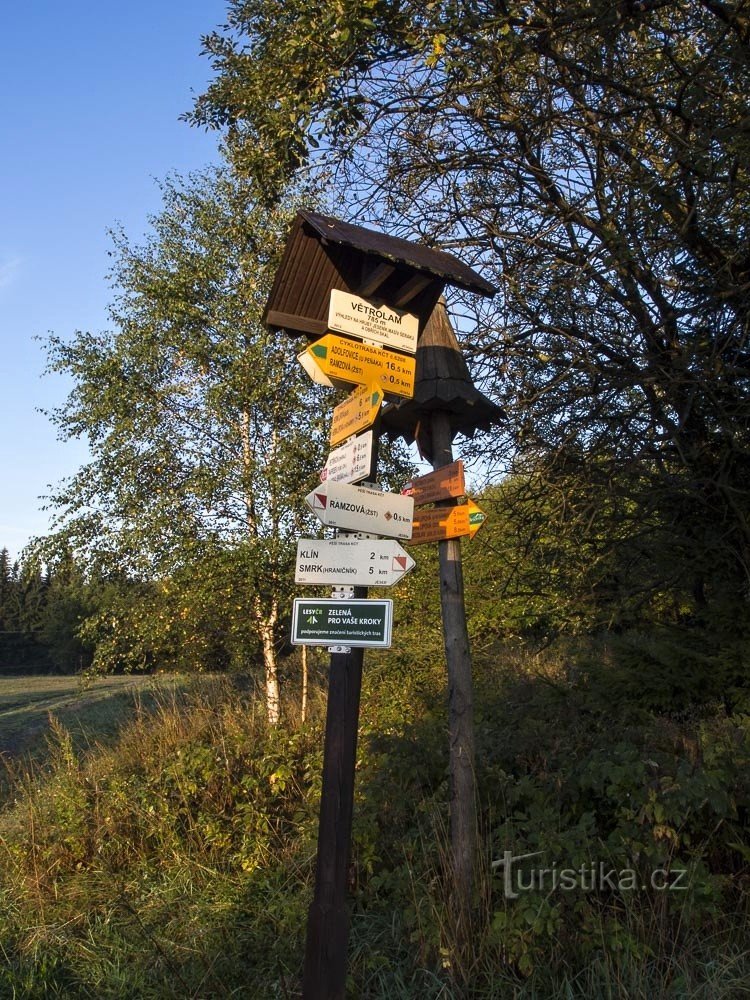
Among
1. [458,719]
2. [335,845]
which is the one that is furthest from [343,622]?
[458,719]

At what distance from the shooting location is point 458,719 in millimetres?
4664

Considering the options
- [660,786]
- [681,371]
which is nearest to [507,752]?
[660,786]

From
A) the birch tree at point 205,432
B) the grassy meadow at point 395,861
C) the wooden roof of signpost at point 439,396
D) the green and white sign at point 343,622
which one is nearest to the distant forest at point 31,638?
the birch tree at point 205,432

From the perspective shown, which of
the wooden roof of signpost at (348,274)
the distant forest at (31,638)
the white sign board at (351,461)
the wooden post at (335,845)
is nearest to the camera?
the wooden post at (335,845)

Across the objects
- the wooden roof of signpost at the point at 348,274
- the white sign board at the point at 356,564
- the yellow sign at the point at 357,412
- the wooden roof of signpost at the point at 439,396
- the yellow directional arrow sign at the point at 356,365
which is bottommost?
the white sign board at the point at 356,564

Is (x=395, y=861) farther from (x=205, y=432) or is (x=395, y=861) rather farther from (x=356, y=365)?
(x=205, y=432)

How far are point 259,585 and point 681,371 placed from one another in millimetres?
5803

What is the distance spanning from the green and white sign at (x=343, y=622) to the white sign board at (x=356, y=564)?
10 cm

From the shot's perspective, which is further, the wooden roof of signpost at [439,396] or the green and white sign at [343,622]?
the wooden roof of signpost at [439,396]

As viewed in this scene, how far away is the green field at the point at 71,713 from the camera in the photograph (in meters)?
10.9

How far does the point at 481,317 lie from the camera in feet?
23.6

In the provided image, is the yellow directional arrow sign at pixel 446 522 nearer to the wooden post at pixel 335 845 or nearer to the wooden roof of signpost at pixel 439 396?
the wooden roof of signpost at pixel 439 396

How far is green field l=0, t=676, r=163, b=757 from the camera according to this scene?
10.9 meters

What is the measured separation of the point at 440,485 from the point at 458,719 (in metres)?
1.42
